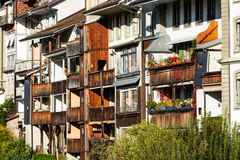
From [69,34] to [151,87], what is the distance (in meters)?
23.8

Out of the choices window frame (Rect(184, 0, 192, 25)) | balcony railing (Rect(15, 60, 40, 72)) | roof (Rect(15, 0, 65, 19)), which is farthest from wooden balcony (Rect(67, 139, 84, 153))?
window frame (Rect(184, 0, 192, 25))

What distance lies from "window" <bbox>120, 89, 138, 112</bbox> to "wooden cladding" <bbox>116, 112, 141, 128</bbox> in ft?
1.36

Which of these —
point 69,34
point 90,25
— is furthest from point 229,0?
point 69,34

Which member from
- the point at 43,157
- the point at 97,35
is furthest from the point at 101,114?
the point at 43,157

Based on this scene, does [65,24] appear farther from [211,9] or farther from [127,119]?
[211,9]

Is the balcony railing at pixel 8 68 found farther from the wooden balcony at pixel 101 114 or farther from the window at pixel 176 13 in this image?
the window at pixel 176 13

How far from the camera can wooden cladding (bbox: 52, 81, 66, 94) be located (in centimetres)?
9656

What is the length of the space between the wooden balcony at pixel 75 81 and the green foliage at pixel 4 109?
74.0ft

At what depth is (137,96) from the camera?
7862cm

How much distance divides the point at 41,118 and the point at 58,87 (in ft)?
17.0

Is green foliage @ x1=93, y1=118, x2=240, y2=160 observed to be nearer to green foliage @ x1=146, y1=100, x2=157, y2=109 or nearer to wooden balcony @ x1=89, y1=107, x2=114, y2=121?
green foliage @ x1=146, y1=100, x2=157, y2=109

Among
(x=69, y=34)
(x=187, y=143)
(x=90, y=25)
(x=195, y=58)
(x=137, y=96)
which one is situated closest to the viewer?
(x=187, y=143)

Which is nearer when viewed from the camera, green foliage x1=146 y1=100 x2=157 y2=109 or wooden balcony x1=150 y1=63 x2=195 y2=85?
wooden balcony x1=150 y1=63 x2=195 y2=85

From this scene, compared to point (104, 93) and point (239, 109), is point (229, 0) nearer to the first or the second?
point (239, 109)
